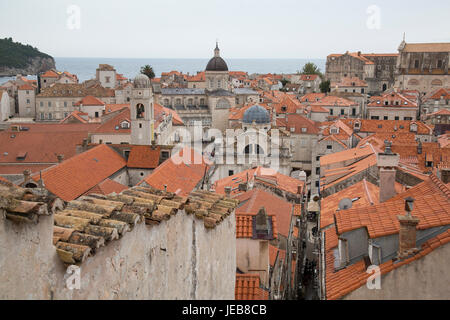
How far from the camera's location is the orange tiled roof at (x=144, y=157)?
32312 mm

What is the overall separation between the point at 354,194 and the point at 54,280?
55.1 ft

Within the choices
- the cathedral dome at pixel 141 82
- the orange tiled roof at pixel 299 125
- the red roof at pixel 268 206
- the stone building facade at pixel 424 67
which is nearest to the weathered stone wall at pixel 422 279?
the red roof at pixel 268 206

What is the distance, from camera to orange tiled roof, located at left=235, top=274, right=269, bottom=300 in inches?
432

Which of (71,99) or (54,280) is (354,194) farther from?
(71,99)

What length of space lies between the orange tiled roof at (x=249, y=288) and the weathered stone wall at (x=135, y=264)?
1.21 meters

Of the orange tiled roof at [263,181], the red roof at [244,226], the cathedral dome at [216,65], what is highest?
the cathedral dome at [216,65]

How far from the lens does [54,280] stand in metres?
4.19

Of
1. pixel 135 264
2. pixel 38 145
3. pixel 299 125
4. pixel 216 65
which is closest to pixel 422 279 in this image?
pixel 135 264

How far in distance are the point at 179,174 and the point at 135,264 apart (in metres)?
23.3

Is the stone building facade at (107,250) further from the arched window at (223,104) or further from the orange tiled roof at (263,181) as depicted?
the arched window at (223,104)

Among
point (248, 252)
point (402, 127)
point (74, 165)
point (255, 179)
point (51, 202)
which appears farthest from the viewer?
point (402, 127)

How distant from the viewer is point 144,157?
32812mm

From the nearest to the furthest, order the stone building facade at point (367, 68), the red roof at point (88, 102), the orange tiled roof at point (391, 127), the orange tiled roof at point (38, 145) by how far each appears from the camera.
Result: the orange tiled roof at point (38, 145)
the orange tiled roof at point (391, 127)
the red roof at point (88, 102)
the stone building facade at point (367, 68)
